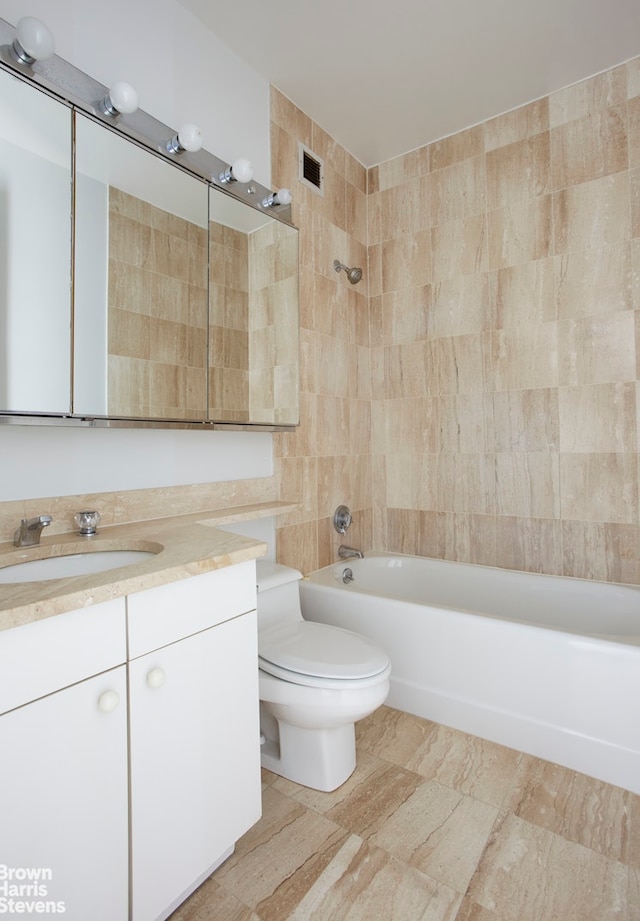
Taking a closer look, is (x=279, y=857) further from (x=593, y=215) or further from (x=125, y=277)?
(x=593, y=215)

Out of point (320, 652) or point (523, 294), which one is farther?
point (523, 294)

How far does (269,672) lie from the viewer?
1477 mm

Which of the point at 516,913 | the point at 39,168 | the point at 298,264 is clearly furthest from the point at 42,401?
the point at 516,913

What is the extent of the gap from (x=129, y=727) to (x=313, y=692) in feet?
1.94

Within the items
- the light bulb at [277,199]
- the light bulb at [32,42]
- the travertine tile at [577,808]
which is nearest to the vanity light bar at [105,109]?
the light bulb at [32,42]

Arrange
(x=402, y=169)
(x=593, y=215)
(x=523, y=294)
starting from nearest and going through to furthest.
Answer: (x=593, y=215), (x=523, y=294), (x=402, y=169)

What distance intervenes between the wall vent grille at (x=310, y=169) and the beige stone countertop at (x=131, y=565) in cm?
173

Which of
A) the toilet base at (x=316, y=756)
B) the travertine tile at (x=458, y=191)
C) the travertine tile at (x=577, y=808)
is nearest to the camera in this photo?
the travertine tile at (x=577, y=808)

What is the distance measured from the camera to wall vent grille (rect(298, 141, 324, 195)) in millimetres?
2322

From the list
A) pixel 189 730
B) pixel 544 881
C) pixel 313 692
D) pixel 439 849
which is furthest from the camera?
pixel 313 692

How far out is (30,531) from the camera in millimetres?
1210

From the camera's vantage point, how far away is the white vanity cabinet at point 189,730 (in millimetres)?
989

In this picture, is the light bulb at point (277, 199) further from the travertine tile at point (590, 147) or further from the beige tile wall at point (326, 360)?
the travertine tile at point (590, 147)

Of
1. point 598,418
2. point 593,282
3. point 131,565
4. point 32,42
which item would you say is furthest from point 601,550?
point 32,42
